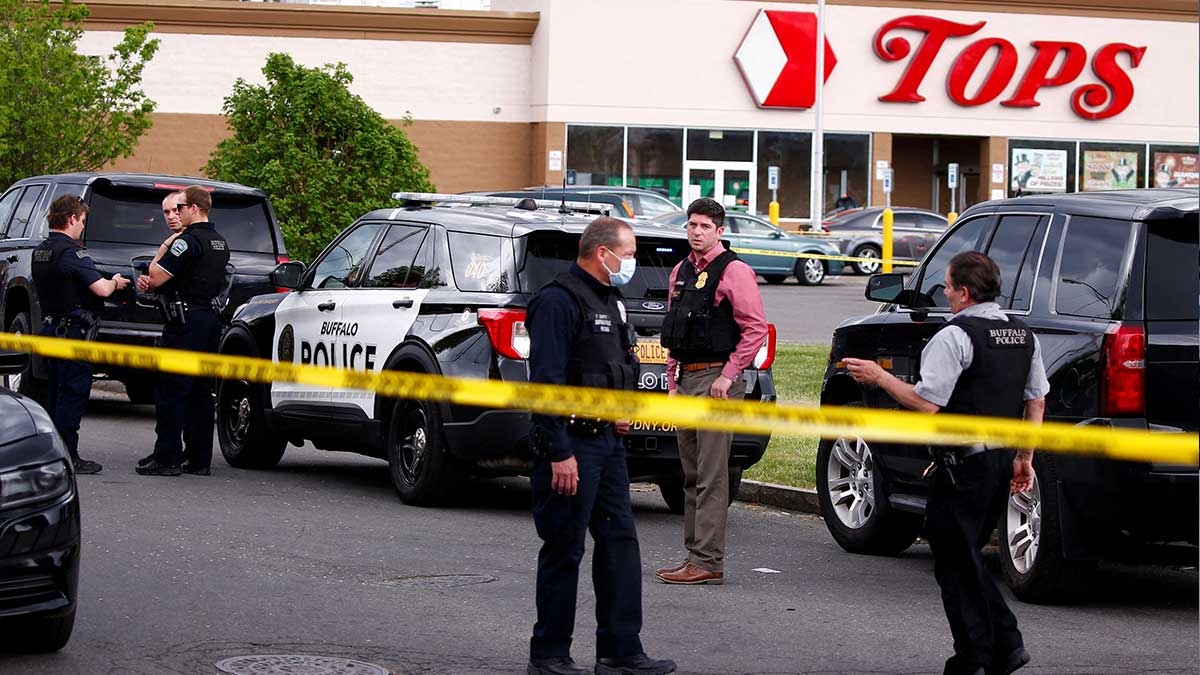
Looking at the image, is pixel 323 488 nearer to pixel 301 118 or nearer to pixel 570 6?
pixel 301 118

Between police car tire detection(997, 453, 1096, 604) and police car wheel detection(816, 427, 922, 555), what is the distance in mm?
1316

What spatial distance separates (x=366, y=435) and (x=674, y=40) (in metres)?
33.0

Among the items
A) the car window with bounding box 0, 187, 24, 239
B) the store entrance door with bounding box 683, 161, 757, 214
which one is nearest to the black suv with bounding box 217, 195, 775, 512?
the car window with bounding box 0, 187, 24, 239

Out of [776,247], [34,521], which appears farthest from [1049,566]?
[776,247]

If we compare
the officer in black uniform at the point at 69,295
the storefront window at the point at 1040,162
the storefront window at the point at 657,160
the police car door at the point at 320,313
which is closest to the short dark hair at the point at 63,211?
the officer in black uniform at the point at 69,295

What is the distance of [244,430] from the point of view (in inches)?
524

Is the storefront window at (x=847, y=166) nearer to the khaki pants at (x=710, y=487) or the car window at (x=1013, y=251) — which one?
the car window at (x=1013, y=251)

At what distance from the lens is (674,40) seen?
43781 millimetres

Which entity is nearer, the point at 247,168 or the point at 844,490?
A: the point at 844,490

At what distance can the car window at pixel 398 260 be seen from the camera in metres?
11.6

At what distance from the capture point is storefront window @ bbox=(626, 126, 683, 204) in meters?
44.3

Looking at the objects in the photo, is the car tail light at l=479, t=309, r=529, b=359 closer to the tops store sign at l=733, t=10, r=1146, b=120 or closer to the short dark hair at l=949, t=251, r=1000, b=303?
the short dark hair at l=949, t=251, r=1000, b=303

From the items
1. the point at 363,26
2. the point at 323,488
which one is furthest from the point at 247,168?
the point at 363,26

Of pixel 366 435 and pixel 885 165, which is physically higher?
pixel 885 165
